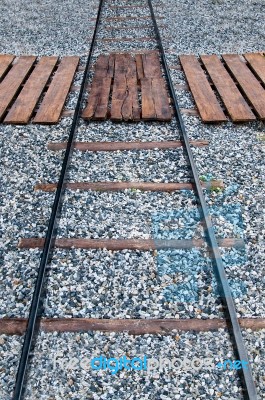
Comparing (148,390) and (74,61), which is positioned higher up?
(74,61)

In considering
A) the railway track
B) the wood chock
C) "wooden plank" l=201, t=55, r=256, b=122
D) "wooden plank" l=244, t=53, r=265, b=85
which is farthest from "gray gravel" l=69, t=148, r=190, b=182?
"wooden plank" l=244, t=53, r=265, b=85

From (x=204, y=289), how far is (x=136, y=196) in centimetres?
141

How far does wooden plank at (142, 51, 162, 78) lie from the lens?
736 centimetres

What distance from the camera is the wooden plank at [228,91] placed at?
616 centimetres

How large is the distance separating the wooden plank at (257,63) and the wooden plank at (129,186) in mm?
3050

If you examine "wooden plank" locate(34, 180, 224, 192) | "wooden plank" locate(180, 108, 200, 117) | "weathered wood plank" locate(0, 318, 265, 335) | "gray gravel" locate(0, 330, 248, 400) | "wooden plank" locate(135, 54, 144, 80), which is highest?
"wooden plank" locate(135, 54, 144, 80)

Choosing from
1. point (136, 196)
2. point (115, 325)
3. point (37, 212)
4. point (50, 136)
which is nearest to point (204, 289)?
point (115, 325)

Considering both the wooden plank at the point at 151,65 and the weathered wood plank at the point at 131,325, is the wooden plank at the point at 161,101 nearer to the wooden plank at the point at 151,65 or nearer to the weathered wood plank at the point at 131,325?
the wooden plank at the point at 151,65

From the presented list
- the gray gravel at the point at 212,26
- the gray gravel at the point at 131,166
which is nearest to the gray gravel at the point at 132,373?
the gray gravel at the point at 131,166

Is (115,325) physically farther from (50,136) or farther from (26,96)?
(26,96)

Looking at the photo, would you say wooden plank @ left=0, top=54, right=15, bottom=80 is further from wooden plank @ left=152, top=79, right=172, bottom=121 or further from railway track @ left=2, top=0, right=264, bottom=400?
wooden plank @ left=152, top=79, right=172, bottom=121

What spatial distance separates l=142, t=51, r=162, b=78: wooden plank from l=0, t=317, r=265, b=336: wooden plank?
4802 millimetres

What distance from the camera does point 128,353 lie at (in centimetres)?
327
